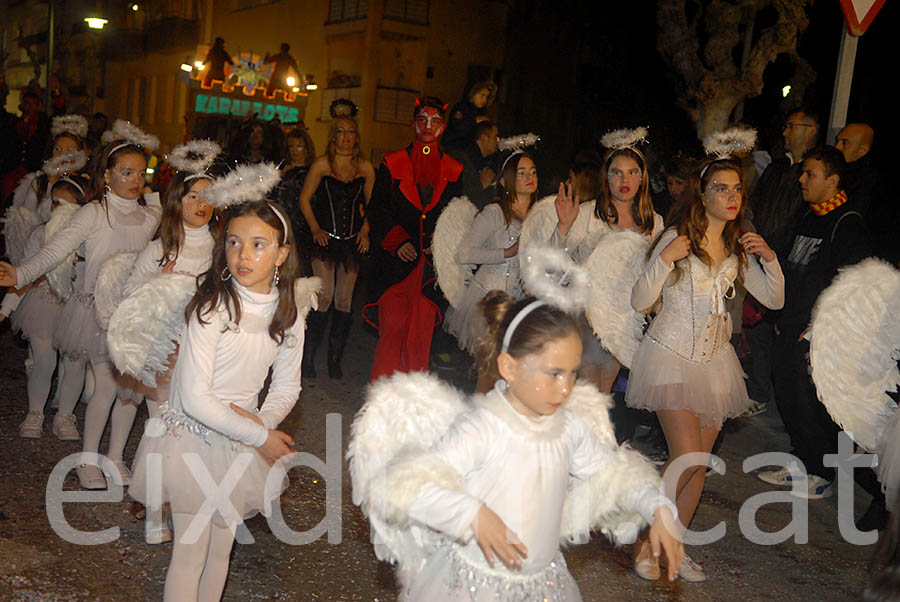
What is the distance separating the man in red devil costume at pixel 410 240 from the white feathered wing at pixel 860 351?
11.4ft

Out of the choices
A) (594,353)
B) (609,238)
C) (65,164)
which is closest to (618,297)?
(609,238)

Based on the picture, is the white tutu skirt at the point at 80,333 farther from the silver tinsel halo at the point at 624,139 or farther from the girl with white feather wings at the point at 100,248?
the silver tinsel halo at the point at 624,139

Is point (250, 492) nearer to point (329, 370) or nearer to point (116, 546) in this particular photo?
point (116, 546)

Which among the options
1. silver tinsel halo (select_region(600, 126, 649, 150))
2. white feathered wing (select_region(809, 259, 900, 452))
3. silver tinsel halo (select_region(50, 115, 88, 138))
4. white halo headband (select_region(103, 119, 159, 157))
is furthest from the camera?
silver tinsel halo (select_region(50, 115, 88, 138))

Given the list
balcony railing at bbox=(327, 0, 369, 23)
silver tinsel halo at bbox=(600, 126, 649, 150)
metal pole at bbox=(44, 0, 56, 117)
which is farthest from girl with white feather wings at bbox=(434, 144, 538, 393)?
balcony railing at bbox=(327, 0, 369, 23)

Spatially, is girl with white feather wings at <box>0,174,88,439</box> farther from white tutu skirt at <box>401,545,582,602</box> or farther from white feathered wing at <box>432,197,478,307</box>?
white tutu skirt at <box>401,545,582,602</box>

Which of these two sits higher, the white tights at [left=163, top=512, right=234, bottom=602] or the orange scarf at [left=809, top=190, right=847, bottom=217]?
the orange scarf at [left=809, top=190, right=847, bottom=217]

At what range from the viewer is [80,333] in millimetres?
5453

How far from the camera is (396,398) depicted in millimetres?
3004

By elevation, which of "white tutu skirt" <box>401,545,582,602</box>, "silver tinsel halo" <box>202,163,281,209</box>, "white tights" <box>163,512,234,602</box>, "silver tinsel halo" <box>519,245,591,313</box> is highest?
"silver tinsel halo" <box>202,163,281,209</box>

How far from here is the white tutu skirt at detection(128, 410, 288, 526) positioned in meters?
3.45

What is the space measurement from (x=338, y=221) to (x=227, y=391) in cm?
507

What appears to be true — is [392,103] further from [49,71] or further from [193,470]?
[193,470]

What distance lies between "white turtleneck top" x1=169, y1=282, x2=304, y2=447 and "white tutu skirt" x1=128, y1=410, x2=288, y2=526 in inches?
5.3
